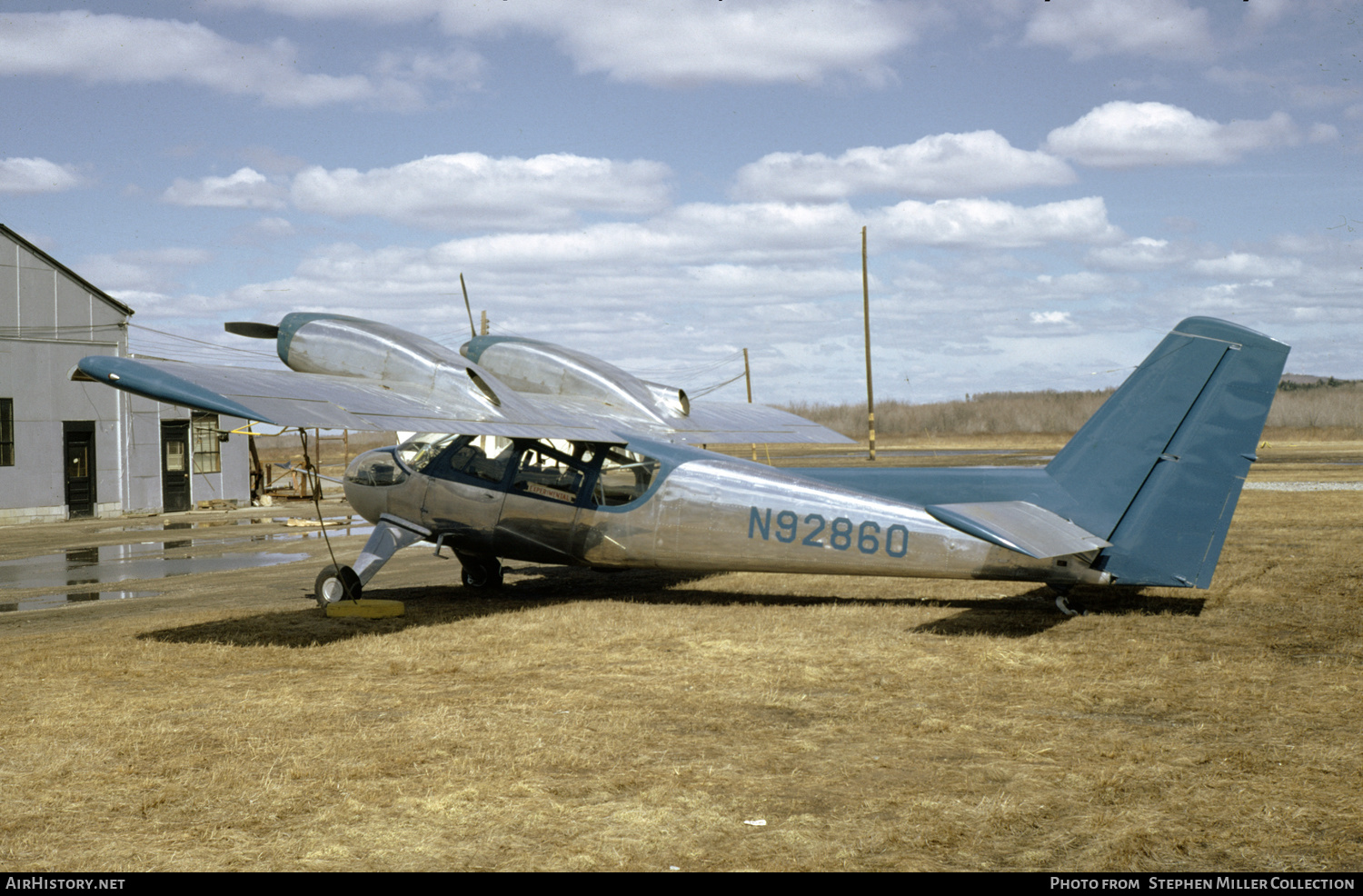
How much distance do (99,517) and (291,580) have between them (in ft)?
61.6

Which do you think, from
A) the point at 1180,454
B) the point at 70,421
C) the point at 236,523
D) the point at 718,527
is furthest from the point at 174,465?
the point at 1180,454

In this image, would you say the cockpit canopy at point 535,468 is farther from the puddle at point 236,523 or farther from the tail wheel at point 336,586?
the puddle at point 236,523

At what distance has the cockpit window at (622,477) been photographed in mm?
12695

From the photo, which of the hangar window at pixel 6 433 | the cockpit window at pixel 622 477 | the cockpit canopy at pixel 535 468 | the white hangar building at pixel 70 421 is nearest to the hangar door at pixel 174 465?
the white hangar building at pixel 70 421

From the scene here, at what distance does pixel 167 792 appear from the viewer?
19.7ft

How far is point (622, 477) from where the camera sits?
12.8 m

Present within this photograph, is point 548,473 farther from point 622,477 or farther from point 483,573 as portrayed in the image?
point 483,573

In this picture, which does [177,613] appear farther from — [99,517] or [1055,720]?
[99,517]

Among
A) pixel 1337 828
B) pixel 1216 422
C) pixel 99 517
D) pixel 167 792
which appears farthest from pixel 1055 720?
pixel 99 517

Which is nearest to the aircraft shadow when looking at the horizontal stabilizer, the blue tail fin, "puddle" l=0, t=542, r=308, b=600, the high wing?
the horizontal stabilizer

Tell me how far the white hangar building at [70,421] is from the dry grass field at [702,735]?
1908cm

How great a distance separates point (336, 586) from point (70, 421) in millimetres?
22575
